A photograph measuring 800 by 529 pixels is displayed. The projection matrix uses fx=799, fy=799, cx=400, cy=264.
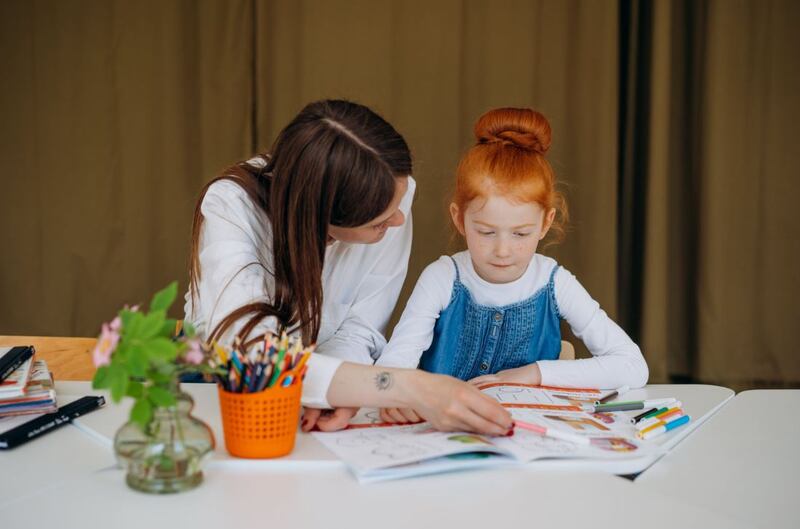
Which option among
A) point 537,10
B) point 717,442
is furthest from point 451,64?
point 717,442

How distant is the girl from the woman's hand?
396mm

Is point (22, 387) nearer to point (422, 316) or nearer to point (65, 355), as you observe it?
point (422, 316)

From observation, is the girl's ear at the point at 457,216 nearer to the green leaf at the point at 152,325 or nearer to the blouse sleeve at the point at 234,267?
the blouse sleeve at the point at 234,267

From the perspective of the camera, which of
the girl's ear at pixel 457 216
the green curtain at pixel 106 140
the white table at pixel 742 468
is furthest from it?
the green curtain at pixel 106 140

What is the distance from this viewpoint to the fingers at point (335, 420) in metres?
1.17

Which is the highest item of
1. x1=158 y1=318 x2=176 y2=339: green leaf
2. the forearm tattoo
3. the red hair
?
the red hair

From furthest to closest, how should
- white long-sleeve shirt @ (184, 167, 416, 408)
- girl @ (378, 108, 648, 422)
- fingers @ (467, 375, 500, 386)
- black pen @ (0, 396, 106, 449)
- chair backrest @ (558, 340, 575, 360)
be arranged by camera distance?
chair backrest @ (558, 340, 575, 360) → girl @ (378, 108, 648, 422) → fingers @ (467, 375, 500, 386) → white long-sleeve shirt @ (184, 167, 416, 408) → black pen @ (0, 396, 106, 449)

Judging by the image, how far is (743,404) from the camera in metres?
1.39

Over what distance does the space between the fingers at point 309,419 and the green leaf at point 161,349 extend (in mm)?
363

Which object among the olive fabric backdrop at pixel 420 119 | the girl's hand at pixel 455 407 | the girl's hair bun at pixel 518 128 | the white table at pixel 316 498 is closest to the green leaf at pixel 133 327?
the white table at pixel 316 498

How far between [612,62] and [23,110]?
7.64 feet

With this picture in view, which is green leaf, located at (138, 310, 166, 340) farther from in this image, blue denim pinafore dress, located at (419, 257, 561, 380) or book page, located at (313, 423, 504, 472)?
blue denim pinafore dress, located at (419, 257, 561, 380)

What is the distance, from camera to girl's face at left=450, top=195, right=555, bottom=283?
160 cm

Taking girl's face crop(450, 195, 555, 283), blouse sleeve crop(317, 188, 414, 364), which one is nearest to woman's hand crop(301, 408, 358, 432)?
Answer: blouse sleeve crop(317, 188, 414, 364)
